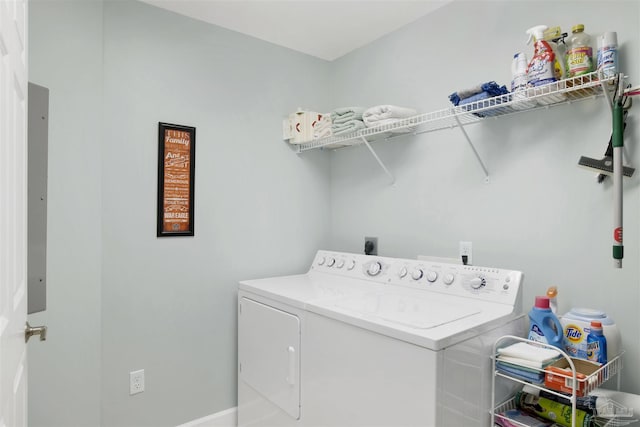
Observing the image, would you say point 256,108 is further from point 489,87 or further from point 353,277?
point 489,87

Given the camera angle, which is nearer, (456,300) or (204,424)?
(456,300)

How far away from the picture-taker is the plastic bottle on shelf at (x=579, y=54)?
4.76 ft

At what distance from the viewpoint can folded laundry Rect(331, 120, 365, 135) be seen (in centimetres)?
219

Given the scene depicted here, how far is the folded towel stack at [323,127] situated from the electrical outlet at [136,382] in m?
1.63

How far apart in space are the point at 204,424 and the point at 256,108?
188cm

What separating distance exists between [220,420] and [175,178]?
4.62 feet

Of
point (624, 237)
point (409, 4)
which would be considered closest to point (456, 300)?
point (624, 237)

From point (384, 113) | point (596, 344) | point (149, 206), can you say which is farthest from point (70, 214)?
point (596, 344)

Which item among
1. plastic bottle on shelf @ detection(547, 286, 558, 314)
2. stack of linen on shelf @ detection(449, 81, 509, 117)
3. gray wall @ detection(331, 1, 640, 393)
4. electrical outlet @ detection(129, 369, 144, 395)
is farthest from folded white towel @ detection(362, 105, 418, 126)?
electrical outlet @ detection(129, 369, 144, 395)

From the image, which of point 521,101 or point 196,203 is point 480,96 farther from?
point 196,203

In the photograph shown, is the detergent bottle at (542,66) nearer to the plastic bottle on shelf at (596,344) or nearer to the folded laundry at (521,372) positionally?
the plastic bottle on shelf at (596,344)

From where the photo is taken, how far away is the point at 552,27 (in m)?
1.62

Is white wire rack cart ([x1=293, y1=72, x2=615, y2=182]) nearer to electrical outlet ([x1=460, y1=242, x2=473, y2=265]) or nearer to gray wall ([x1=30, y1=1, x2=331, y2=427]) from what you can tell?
electrical outlet ([x1=460, y1=242, x2=473, y2=265])

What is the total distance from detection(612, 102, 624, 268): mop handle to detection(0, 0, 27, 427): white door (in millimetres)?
1740
